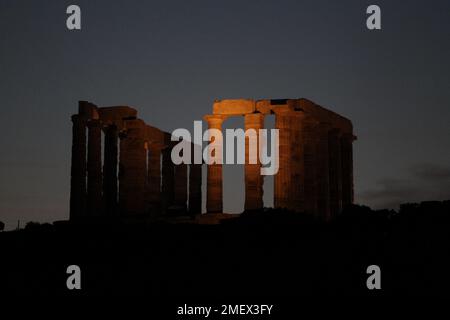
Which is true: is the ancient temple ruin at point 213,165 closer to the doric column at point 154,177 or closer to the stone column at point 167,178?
the doric column at point 154,177

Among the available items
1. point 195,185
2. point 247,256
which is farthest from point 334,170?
point 247,256

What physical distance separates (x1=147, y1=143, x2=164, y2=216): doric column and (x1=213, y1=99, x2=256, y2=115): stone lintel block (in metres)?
11.1

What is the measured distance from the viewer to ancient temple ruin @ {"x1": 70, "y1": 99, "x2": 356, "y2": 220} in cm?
5191

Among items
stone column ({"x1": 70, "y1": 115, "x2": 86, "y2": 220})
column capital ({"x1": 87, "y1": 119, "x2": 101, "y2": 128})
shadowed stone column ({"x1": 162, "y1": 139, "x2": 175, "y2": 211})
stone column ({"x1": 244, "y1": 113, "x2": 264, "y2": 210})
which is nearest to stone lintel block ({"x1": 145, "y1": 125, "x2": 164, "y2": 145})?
shadowed stone column ({"x1": 162, "y1": 139, "x2": 175, "y2": 211})

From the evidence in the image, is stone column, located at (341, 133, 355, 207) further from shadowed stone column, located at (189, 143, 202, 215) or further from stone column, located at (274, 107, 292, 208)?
stone column, located at (274, 107, 292, 208)

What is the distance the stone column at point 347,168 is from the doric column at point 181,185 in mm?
12956

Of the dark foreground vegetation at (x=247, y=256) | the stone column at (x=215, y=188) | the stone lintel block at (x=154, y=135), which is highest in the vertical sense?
the stone lintel block at (x=154, y=135)

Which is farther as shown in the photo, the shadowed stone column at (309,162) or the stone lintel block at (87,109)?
the shadowed stone column at (309,162)

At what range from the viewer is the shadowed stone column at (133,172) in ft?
186

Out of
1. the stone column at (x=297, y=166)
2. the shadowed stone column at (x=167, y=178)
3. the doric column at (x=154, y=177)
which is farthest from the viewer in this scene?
the shadowed stone column at (x=167, y=178)

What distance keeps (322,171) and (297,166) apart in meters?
3.75

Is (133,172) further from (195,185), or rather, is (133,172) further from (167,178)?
(167,178)

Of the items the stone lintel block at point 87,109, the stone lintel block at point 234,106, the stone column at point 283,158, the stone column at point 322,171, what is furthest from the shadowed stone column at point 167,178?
the stone column at point 283,158
